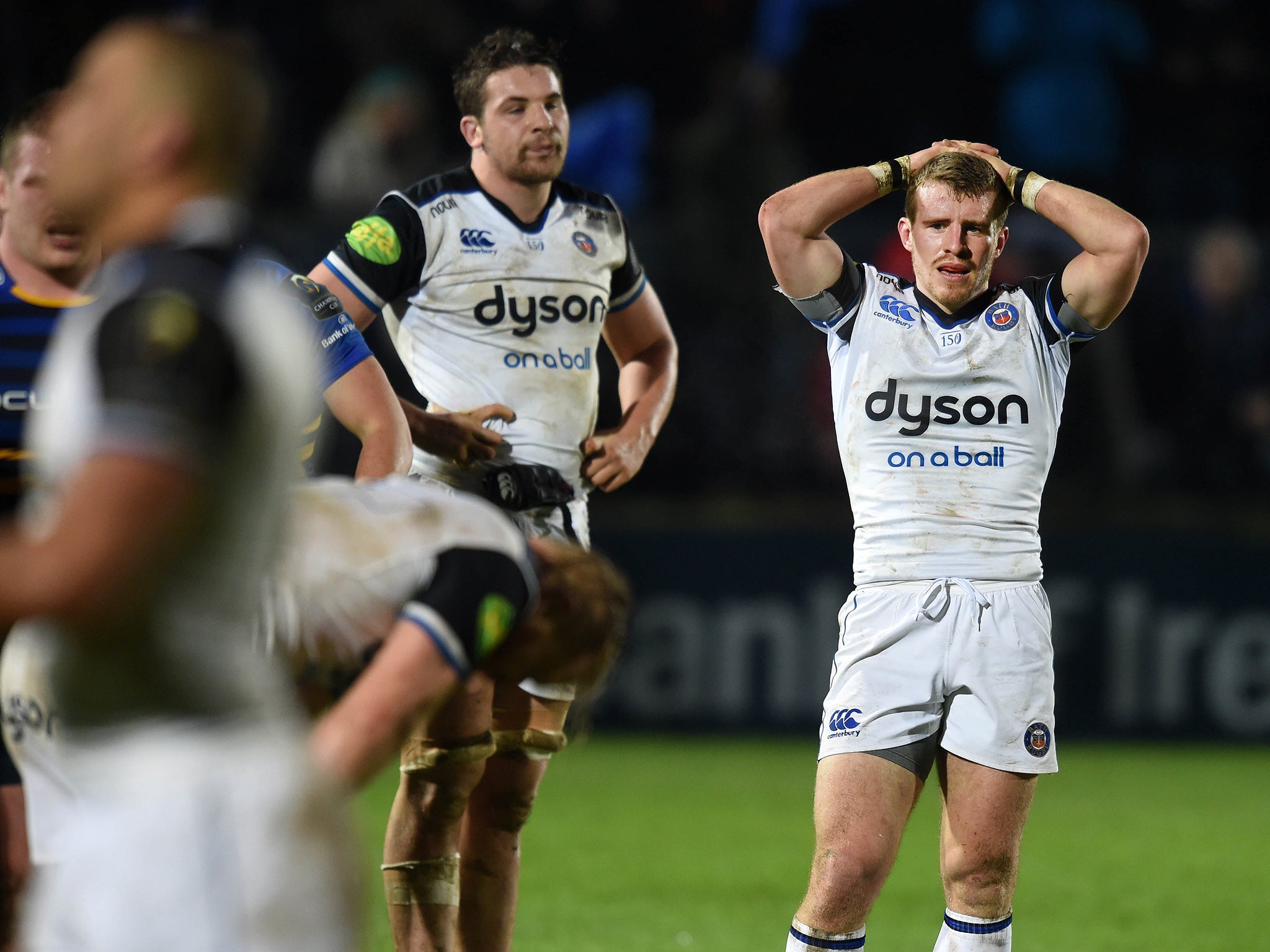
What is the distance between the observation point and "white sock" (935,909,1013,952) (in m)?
4.46

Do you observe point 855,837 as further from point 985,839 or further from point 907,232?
point 907,232

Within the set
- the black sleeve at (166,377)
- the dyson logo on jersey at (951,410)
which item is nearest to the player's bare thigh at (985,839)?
the dyson logo on jersey at (951,410)

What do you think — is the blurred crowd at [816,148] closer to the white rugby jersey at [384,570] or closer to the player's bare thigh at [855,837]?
the player's bare thigh at [855,837]

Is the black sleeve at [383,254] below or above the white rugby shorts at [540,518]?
above

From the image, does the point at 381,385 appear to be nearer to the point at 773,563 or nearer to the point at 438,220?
the point at 438,220

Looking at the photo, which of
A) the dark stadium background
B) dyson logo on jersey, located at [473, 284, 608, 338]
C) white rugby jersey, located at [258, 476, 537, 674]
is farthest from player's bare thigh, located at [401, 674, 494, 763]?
the dark stadium background

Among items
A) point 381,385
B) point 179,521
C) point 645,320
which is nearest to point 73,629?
point 179,521

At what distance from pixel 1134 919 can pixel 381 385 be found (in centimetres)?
428

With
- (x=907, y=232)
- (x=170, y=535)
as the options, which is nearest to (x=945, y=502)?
(x=907, y=232)

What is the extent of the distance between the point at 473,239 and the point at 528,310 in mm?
285

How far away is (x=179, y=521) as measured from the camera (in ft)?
6.80

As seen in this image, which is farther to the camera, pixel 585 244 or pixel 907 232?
pixel 585 244

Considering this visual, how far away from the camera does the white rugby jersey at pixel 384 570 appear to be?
261 centimetres

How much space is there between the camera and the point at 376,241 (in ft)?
17.5
